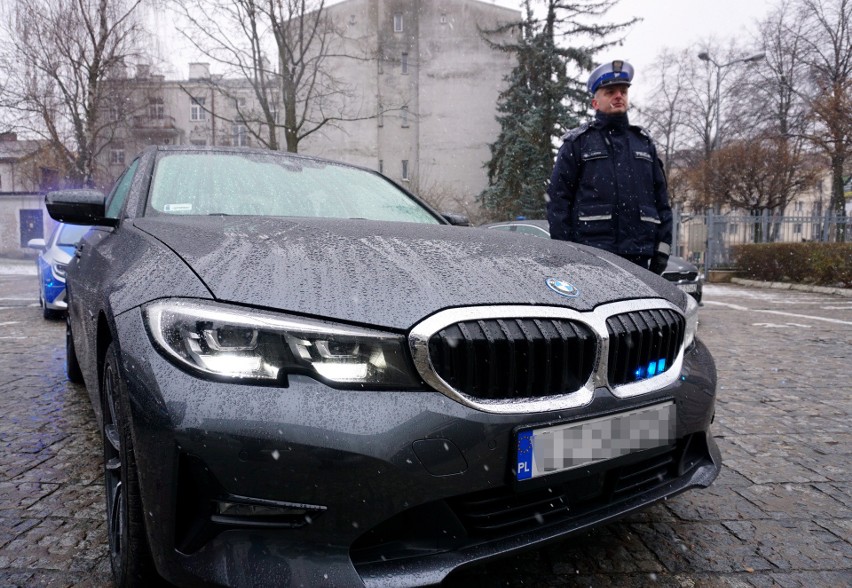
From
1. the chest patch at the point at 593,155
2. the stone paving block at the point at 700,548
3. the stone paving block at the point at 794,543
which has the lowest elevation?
the stone paving block at the point at 794,543

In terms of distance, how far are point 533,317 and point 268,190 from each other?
62.7 inches

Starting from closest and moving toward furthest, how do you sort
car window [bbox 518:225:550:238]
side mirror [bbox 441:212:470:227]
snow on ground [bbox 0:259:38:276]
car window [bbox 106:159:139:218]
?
1. car window [bbox 106:159:139:218]
2. side mirror [bbox 441:212:470:227]
3. car window [bbox 518:225:550:238]
4. snow on ground [bbox 0:259:38:276]

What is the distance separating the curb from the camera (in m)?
11.9

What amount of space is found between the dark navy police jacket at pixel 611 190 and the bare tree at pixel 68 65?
22.6 m

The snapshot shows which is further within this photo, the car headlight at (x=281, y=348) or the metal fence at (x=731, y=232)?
the metal fence at (x=731, y=232)

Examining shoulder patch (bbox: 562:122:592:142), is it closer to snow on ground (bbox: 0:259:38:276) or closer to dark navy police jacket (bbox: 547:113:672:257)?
dark navy police jacket (bbox: 547:113:672:257)

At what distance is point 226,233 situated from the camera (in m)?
1.91

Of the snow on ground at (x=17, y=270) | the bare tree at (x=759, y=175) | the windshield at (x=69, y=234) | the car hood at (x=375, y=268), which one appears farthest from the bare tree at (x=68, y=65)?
the car hood at (x=375, y=268)

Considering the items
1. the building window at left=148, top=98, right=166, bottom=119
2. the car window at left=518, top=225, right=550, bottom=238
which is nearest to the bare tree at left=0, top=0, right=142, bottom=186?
the building window at left=148, top=98, right=166, bottom=119

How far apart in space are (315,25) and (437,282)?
16761 millimetres

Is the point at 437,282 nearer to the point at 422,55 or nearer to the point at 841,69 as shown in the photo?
the point at 841,69

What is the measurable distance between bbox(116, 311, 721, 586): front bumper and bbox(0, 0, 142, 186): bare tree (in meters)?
24.1

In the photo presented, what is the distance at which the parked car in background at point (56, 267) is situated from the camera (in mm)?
6762

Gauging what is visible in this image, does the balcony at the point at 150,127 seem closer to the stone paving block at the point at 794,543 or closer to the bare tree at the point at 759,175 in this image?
the bare tree at the point at 759,175
